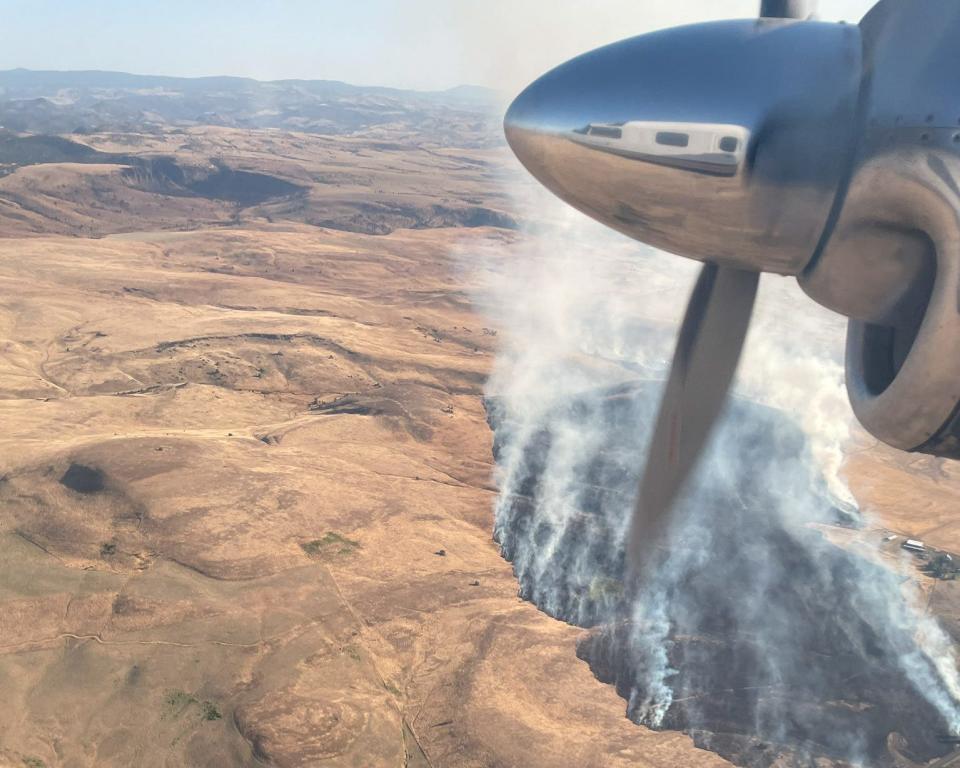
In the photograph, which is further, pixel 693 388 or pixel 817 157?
pixel 693 388

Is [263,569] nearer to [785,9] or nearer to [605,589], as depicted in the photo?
[605,589]

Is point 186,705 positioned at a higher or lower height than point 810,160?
lower

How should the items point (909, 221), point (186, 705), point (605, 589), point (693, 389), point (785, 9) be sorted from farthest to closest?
1. point (605, 589)
2. point (186, 705)
3. point (693, 389)
4. point (785, 9)
5. point (909, 221)

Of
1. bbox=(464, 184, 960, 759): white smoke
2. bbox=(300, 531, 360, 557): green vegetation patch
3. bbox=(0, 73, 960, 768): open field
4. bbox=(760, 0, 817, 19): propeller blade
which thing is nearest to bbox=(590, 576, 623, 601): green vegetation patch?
bbox=(464, 184, 960, 759): white smoke

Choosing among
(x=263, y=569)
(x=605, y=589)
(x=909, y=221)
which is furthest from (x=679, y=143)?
(x=605, y=589)

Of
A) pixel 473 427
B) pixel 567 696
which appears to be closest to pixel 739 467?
pixel 473 427

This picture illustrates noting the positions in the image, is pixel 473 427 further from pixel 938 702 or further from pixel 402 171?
pixel 402 171
